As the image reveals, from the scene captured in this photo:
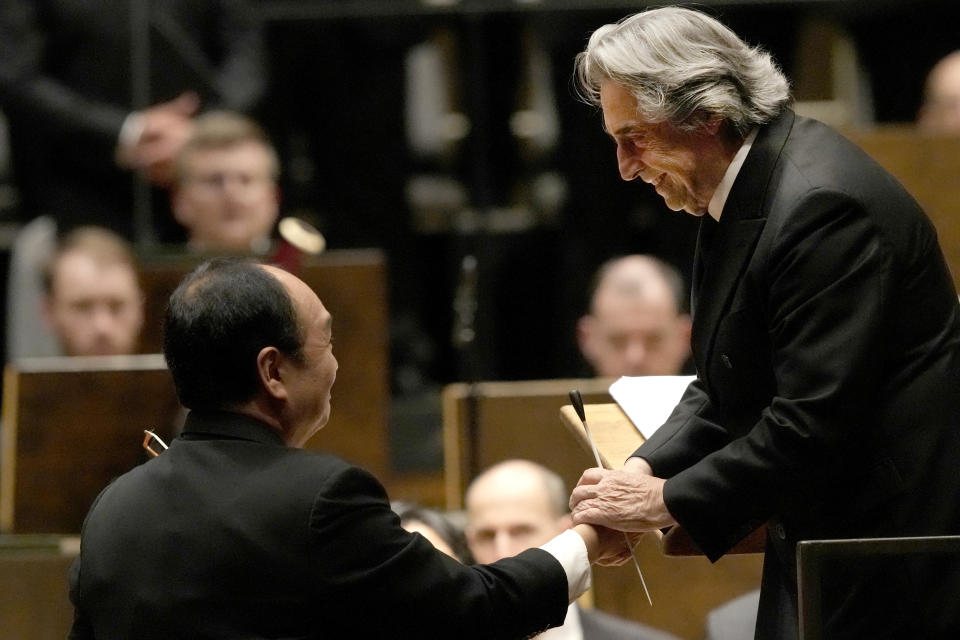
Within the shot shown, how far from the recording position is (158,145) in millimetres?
4730

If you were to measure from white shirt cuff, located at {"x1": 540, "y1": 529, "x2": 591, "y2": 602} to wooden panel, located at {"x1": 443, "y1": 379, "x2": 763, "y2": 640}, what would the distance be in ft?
4.42

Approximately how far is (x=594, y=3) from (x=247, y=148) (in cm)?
116

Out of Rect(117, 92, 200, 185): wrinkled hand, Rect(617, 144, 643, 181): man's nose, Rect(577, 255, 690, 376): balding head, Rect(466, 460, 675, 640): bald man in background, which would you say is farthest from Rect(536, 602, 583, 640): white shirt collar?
Rect(117, 92, 200, 185): wrinkled hand

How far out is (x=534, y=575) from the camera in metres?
2.04

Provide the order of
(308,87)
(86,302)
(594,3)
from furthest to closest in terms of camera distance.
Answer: (308,87), (594,3), (86,302)

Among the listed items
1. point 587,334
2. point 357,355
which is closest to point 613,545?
point 357,355

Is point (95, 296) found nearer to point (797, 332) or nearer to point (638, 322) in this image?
point (638, 322)

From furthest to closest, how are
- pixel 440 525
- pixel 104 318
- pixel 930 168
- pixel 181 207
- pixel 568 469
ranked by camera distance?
pixel 181 207 → pixel 104 318 → pixel 930 168 → pixel 568 469 → pixel 440 525

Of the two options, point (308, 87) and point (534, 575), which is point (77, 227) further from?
point (534, 575)

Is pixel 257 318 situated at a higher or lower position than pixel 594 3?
lower

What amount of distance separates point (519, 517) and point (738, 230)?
1.46 meters

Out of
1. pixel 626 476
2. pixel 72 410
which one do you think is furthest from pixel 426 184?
Answer: pixel 626 476

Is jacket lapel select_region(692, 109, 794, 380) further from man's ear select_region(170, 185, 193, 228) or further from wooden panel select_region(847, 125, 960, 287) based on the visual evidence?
man's ear select_region(170, 185, 193, 228)

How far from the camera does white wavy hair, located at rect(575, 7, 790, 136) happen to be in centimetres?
197
